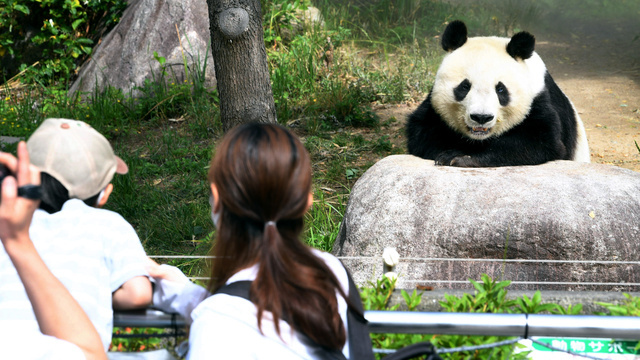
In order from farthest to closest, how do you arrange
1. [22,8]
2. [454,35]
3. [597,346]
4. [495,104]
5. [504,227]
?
[22,8]
[454,35]
[495,104]
[504,227]
[597,346]

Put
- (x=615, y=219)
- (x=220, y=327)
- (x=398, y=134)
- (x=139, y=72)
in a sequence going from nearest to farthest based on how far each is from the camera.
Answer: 1. (x=220, y=327)
2. (x=615, y=219)
3. (x=398, y=134)
4. (x=139, y=72)

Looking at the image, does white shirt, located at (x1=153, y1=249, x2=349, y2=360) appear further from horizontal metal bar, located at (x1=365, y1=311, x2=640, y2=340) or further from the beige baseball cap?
the beige baseball cap

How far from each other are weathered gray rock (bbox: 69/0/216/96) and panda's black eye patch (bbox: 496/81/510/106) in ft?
11.2

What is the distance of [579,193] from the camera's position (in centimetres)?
265

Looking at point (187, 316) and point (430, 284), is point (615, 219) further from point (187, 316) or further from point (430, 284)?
point (187, 316)

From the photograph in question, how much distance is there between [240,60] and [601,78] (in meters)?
5.83

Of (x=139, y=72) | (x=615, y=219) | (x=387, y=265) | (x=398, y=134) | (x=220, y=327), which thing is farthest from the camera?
(x=139, y=72)

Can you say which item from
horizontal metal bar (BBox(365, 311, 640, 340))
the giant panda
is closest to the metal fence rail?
horizontal metal bar (BBox(365, 311, 640, 340))

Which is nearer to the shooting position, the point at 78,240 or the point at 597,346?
the point at 78,240

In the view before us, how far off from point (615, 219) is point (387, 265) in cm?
124

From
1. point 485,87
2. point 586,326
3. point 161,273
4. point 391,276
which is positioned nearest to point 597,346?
point 586,326

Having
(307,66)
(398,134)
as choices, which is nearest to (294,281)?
(398,134)

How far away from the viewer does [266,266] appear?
1.20m

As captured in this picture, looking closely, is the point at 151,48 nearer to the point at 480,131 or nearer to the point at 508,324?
the point at 480,131
